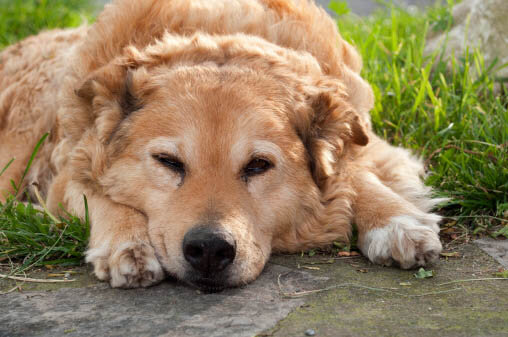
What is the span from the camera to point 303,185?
11.0ft

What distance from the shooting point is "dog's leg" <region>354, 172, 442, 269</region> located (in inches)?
119

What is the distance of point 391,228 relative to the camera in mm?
3191

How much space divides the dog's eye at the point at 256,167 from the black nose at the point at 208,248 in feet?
1.59

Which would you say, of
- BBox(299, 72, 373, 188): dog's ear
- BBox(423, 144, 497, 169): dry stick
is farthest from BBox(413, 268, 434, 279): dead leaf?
BBox(423, 144, 497, 169): dry stick

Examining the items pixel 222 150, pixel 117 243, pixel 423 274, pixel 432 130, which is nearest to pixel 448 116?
pixel 432 130

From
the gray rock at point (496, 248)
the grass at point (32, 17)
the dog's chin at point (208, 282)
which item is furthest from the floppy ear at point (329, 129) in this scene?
the grass at point (32, 17)

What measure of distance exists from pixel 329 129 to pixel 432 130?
150 centimetres

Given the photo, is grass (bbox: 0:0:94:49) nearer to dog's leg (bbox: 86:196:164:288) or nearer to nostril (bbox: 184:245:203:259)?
dog's leg (bbox: 86:196:164:288)

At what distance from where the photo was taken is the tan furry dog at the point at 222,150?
2854 millimetres

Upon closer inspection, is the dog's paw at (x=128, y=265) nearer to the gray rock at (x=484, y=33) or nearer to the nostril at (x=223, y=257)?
the nostril at (x=223, y=257)

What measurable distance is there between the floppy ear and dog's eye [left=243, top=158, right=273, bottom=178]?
1.10 ft

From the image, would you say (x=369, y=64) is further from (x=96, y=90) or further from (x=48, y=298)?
(x=48, y=298)

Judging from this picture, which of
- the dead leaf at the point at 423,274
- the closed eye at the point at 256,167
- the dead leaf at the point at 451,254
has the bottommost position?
the dead leaf at the point at 423,274

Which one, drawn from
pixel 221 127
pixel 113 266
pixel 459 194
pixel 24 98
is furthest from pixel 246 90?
pixel 24 98
